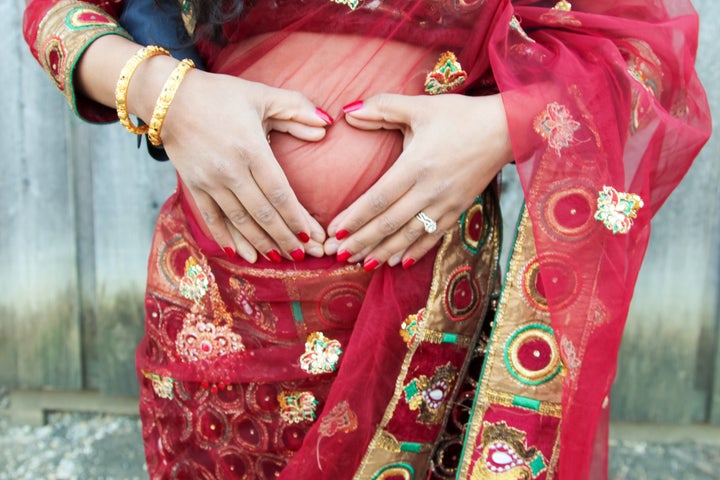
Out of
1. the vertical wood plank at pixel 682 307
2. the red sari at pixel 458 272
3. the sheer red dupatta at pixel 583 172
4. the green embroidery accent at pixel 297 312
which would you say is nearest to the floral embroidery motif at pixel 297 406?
the red sari at pixel 458 272

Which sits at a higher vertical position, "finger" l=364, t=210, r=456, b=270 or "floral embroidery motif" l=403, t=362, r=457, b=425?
"finger" l=364, t=210, r=456, b=270

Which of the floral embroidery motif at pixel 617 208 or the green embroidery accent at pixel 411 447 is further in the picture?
the green embroidery accent at pixel 411 447

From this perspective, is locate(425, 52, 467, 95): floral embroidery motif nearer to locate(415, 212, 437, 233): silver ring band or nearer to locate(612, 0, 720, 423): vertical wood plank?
locate(415, 212, 437, 233): silver ring band

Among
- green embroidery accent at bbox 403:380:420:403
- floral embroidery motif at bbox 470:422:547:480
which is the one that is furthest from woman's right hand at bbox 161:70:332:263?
floral embroidery motif at bbox 470:422:547:480

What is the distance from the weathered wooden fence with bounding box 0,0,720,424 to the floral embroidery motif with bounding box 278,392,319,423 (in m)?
1.27

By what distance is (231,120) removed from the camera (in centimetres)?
74

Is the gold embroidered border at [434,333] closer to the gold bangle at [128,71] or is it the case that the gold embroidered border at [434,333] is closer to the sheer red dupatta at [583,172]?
the sheer red dupatta at [583,172]

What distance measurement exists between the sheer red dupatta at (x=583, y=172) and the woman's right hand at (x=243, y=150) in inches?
10.2

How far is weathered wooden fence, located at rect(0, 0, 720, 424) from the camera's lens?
1.94 m

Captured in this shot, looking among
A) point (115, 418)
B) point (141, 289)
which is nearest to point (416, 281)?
point (141, 289)

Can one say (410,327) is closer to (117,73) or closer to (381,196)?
(381,196)

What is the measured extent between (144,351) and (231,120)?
0.50m

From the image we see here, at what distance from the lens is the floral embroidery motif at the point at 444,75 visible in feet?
2.76

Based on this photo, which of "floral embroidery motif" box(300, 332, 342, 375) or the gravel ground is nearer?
"floral embroidery motif" box(300, 332, 342, 375)
